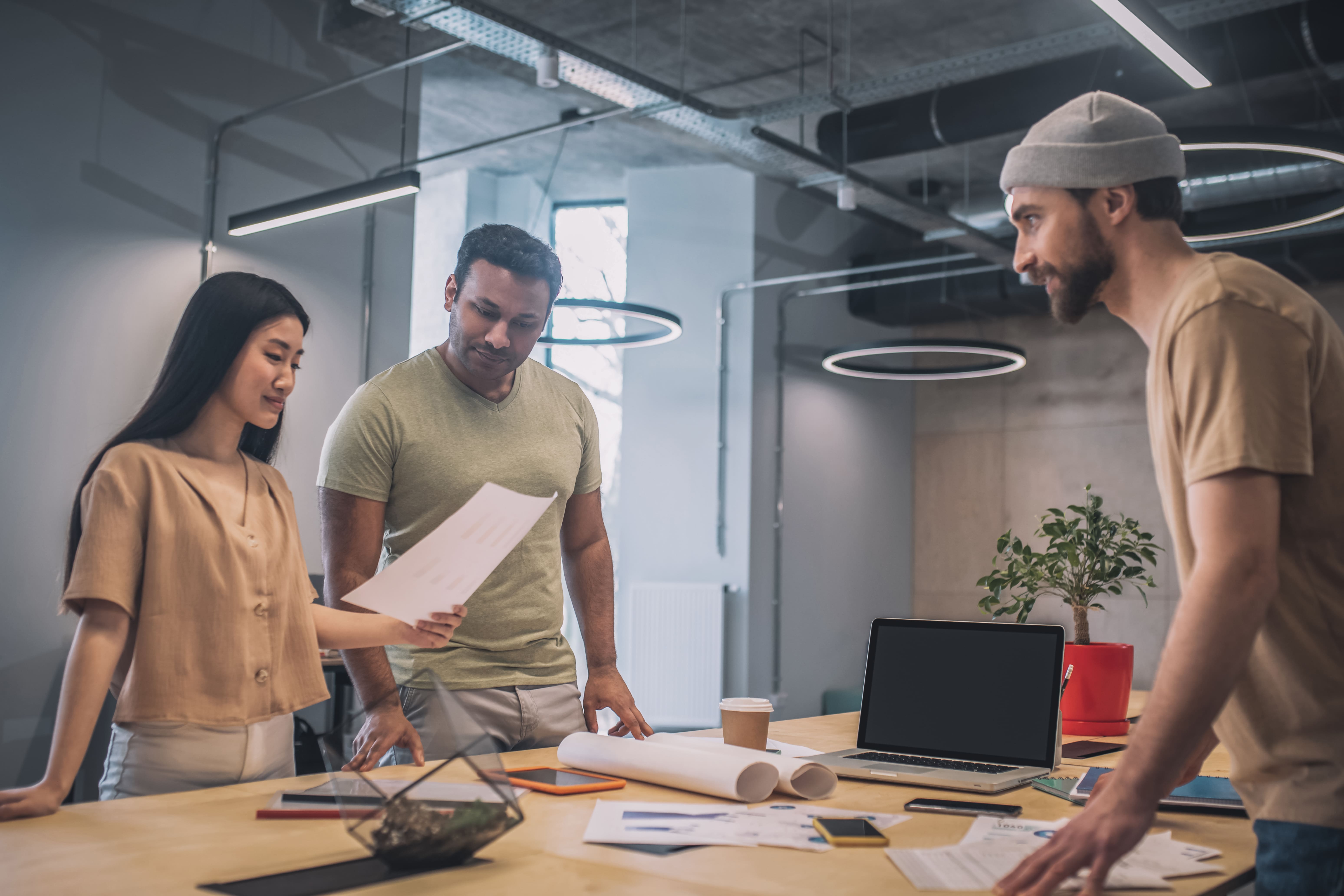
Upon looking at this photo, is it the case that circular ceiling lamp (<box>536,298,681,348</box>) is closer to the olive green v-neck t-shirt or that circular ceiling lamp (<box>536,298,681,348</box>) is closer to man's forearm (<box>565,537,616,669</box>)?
man's forearm (<box>565,537,616,669</box>)

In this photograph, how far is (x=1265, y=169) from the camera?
777 cm

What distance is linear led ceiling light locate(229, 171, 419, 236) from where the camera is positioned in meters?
4.73

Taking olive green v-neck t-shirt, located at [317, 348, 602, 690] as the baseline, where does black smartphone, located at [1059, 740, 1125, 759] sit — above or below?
below

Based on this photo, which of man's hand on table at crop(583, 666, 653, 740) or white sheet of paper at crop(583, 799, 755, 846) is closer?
white sheet of paper at crop(583, 799, 755, 846)

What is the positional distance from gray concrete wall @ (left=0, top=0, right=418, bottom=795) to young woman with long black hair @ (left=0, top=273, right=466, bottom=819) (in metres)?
3.22

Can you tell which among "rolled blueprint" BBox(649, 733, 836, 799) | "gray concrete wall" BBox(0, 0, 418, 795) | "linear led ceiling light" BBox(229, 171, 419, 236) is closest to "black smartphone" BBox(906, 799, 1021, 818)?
"rolled blueprint" BBox(649, 733, 836, 799)

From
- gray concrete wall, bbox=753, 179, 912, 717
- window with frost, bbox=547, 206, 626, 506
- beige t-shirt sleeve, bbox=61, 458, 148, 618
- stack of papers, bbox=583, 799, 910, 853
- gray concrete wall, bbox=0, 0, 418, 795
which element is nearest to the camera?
stack of papers, bbox=583, 799, 910, 853

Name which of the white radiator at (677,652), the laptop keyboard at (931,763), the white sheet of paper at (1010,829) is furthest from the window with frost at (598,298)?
the white sheet of paper at (1010,829)

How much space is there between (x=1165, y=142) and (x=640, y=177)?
24.9ft

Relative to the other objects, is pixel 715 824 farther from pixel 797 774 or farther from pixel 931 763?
pixel 931 763

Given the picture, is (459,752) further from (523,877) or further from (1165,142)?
(1165,142)

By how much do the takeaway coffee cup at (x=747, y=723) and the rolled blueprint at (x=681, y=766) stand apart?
27cm

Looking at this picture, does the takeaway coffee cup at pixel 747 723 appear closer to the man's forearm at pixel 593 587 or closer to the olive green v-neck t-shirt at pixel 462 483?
the olive green v-neck t-shirt at pixel 462 483

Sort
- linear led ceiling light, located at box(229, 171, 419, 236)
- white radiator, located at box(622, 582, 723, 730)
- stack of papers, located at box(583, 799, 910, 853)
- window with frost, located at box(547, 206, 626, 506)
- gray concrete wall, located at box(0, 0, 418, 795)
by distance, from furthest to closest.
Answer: window with frost, located at box(547, 206, 626, 506), white radiator, located at box(622, 582, 723, 730), gray concrete wall, located at box(0, 0, 418, 795), linear led ceiling light, located at box(229, 171, 419, 236), stack of papers, located at box(583, 799, 910, 853)
